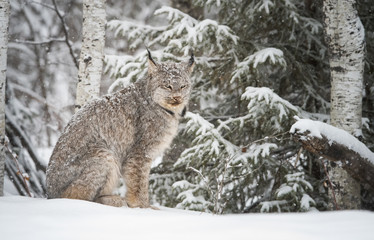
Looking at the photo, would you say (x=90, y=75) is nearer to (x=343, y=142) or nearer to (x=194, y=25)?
(x=194, y=25)

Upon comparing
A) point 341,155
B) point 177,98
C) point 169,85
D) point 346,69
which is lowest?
point 341,155

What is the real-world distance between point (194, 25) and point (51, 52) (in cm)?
444

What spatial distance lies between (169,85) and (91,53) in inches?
57.2

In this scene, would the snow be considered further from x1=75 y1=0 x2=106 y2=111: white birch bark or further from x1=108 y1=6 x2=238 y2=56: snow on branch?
x1=75 y1=0 x2=106 y2=111: white birch bark

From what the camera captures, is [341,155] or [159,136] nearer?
[341,155]

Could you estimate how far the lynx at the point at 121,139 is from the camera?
3.96 meters

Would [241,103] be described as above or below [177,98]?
below

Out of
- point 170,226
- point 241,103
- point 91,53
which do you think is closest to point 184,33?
point 241,103

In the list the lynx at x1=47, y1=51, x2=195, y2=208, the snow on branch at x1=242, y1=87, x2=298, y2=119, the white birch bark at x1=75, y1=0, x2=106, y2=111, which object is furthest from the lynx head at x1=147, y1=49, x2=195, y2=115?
the snow on branch at x1=242, y1=87, x2=298, y2=119

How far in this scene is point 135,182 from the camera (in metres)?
4.41

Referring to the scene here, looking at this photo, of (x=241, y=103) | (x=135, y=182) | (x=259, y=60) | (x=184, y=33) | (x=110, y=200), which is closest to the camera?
(x=110, y=200)

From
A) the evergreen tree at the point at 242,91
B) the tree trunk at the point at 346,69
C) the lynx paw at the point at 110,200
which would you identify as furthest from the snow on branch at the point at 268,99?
the lynx paw at the point at 110,200

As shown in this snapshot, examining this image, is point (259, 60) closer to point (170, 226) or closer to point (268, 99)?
point (268, 99)

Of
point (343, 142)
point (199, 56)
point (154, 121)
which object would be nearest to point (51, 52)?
point (199, 56)
